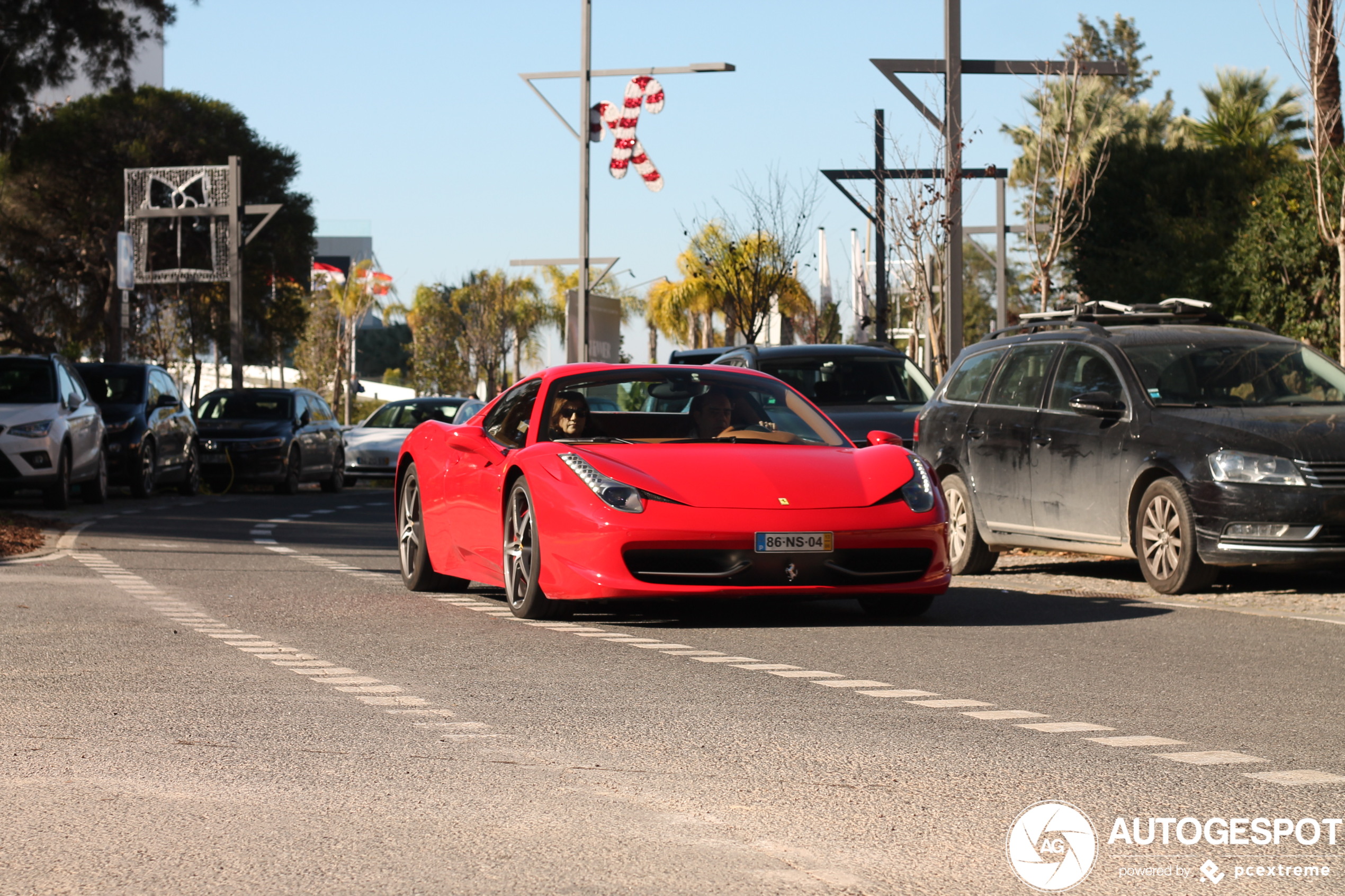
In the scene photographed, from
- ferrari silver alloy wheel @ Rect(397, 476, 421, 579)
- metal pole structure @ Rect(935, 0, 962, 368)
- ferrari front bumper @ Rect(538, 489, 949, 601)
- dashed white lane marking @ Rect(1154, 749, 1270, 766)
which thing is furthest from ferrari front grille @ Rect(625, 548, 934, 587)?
metal pole structure @ Rect(935, 0, 962, 368)

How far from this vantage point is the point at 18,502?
22891 mm

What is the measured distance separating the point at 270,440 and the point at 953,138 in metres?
13.1


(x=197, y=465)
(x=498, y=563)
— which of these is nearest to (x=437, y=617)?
(x=498, y=563)

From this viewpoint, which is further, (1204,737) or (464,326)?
(464,326)

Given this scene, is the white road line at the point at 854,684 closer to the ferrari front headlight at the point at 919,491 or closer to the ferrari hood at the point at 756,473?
the ferrari hood at the point at 756,473

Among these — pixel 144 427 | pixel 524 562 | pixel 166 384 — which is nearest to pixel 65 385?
pixel 144 427

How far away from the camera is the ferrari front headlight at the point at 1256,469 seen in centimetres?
1091

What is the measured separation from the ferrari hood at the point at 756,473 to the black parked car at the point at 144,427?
1553 centimetres

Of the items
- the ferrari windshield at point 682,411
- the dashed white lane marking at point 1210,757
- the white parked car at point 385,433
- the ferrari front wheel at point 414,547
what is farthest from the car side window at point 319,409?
the dashed white lane marking at point 1210,757

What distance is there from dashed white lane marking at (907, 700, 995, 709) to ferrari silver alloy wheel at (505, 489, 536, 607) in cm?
326

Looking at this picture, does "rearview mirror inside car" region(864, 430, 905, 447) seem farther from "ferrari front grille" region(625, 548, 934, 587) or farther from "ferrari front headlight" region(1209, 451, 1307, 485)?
"ferrari front headlight" region(1209, 451, 1307, 485)

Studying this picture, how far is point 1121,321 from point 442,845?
9869mm

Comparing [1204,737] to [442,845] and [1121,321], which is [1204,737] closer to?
[442,845]

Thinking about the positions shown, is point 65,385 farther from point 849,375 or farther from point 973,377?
point 973,377
